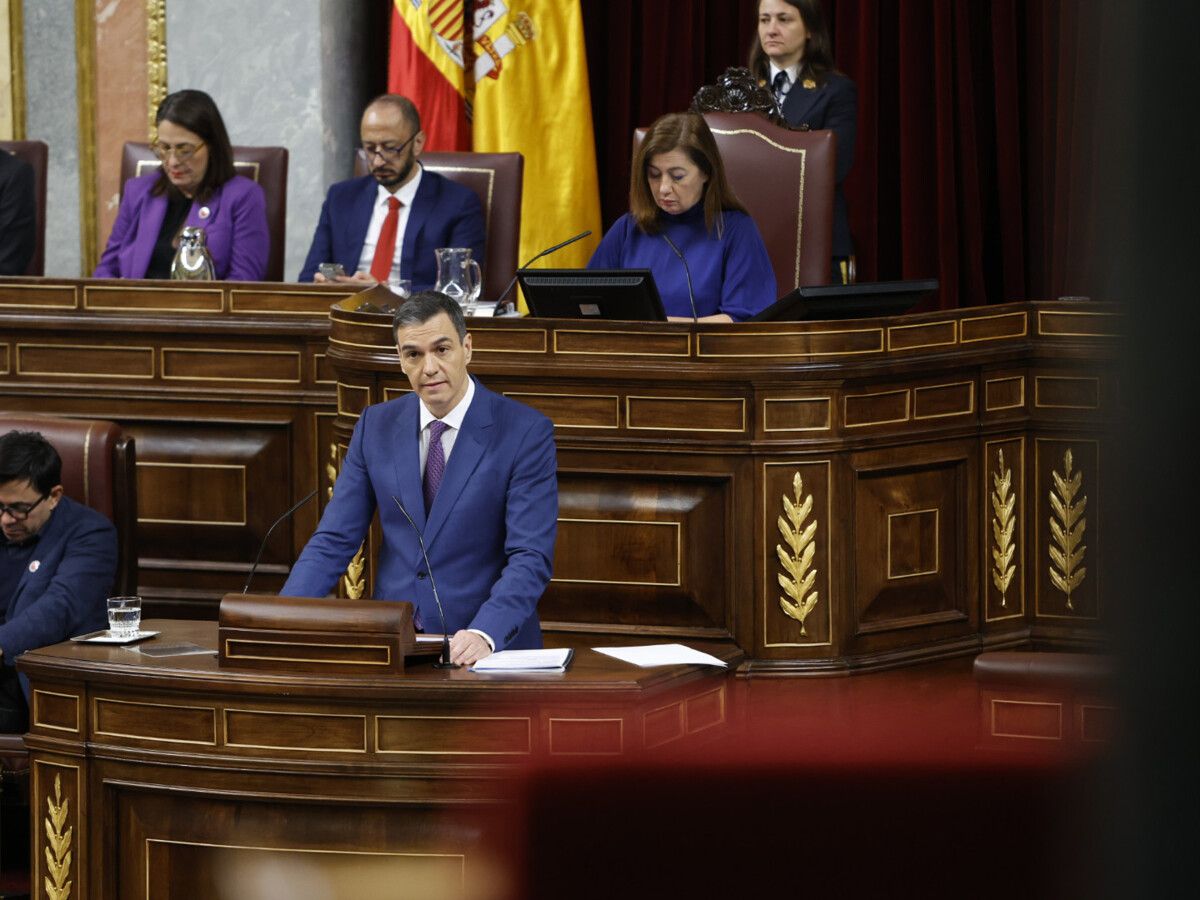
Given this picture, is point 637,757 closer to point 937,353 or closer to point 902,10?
point 937,353

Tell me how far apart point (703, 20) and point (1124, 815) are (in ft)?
21.9

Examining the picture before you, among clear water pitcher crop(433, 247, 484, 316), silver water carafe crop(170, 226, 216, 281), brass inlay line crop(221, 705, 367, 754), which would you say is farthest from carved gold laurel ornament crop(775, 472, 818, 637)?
silver water carafe crop(170, 226, 216, 281)

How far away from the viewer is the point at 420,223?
493cm

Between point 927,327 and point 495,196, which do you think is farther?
point 495,196

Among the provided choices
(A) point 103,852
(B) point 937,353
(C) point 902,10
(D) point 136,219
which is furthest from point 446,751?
(C) point 902,10

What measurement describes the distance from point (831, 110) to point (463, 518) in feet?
8.32

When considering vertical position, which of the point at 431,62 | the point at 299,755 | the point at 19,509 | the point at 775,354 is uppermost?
the point at 431,62

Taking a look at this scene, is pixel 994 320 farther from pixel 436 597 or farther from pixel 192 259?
pixel 192 259

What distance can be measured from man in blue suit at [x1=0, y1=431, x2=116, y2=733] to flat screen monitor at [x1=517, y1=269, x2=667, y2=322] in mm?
1064

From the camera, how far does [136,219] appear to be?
5.18m

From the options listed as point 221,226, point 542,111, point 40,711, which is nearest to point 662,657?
point 40,711

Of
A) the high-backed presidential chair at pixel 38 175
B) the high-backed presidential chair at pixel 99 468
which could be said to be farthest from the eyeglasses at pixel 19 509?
the high-backed presidential chair at pixel 38 175

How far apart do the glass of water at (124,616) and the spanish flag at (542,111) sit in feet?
12.3

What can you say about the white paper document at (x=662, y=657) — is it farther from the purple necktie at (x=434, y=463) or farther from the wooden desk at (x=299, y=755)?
the purple necktie at (x=434, y=463)
